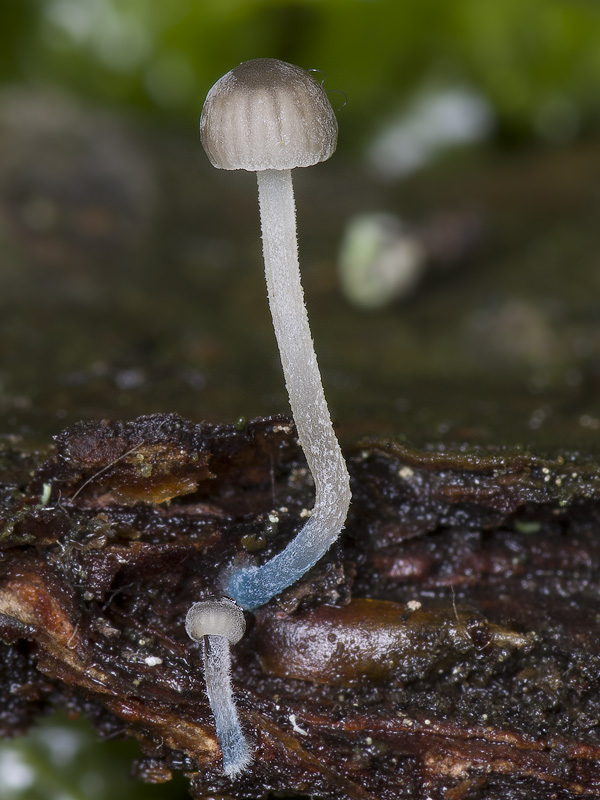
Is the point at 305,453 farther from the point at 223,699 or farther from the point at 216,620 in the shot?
the point at 223,699

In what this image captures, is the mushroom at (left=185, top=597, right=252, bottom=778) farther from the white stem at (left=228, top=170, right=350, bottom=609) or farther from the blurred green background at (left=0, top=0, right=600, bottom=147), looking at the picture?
the blurred green background at (left=0, top=0, right=600, bottom=147)

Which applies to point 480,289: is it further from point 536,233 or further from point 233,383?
point 233,383

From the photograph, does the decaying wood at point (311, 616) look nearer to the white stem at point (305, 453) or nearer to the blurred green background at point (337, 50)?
the white stem at point (305, 453)

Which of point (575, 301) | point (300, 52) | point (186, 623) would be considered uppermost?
point (300, 52)

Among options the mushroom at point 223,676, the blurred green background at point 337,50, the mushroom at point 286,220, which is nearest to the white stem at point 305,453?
the mushroom at point 286,220

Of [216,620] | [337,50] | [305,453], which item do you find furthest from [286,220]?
[337,50]

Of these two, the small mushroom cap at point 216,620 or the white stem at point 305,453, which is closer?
the small mushroom cap at point 216,620

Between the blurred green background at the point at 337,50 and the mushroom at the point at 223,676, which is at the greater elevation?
the blurred green background at the point at 337,50

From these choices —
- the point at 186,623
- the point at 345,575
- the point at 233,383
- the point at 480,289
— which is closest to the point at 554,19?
the point at 480,289
